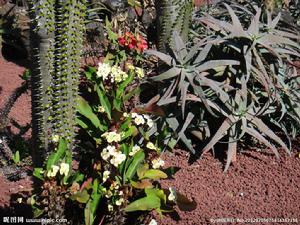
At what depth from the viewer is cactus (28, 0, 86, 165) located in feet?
7.83

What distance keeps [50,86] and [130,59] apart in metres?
2.83

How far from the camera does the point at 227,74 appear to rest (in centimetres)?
378

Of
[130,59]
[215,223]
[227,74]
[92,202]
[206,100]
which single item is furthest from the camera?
[130,59]

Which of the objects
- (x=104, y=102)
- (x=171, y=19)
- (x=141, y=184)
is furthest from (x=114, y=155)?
(x=171, y=19)

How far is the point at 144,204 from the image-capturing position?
240 cm

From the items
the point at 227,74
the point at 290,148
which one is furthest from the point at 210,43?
the point at 290,148

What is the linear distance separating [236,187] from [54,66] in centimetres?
176

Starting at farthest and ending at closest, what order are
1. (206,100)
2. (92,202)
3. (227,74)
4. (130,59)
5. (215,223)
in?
(130,59), (227,74), (206,100), (215,223), (92,202)

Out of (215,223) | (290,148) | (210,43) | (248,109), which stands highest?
(210,43)

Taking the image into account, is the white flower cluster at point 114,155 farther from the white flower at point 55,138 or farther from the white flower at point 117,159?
the white flower at point 55,138

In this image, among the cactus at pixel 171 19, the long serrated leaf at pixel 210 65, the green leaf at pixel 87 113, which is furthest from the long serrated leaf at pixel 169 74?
the green leaf at pixel 87 113

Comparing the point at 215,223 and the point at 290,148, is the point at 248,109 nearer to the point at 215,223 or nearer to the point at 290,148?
the point at 290,148

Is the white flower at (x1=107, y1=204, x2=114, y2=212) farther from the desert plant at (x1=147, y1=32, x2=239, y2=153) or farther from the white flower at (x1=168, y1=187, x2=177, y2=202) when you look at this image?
the desert plant at (x1=147, y1=32, x2=239, y2=153)

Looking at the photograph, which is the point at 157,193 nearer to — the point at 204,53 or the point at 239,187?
the point at 239,187
